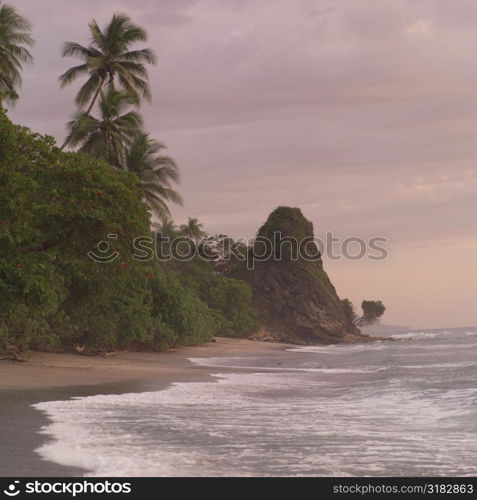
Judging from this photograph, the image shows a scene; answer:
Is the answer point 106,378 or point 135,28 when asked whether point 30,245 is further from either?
point 135,28

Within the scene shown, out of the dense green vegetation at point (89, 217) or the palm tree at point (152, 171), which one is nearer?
the dense green vegetation at point (89, 217)

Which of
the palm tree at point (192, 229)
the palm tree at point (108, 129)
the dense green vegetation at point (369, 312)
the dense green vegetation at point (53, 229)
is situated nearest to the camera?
the dense green vegetation at point (53, 229)

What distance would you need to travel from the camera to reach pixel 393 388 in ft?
56.2

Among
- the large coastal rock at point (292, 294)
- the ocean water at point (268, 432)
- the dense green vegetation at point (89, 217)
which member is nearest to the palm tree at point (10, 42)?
the dense green vegetation at point (89, 217)

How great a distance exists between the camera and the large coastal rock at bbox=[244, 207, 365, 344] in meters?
80.1

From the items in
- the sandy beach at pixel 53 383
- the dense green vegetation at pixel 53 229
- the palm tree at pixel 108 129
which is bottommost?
the sandy beach at pixel 53 383

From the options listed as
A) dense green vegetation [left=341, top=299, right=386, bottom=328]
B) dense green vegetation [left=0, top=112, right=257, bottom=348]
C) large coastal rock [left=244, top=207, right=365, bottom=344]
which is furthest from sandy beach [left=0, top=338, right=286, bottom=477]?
dense green vegetation [left=341, top=299, right=386, bottom=328]

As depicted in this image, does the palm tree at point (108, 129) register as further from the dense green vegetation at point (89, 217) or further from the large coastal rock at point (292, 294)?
the large coastal rock at point (292, 294)

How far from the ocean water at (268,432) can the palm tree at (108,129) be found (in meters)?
16.0

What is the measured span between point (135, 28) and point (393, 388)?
2116cm

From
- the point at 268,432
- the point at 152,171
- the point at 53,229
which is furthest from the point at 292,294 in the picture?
the point at 268,432

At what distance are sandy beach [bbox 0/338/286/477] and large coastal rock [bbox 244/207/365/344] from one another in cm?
4921

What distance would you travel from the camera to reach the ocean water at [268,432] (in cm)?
738
